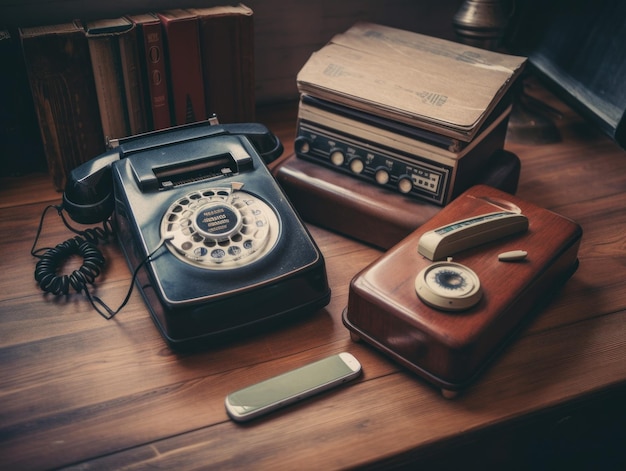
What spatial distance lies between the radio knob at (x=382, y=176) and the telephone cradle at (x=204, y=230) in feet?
0.59

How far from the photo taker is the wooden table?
75 centimetres

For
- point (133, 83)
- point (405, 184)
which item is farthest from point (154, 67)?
point (405, 184)

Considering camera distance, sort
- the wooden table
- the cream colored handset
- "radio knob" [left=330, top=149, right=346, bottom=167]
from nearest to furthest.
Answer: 1. the wooden table
2. the cream colored handset
3. "radio knob" [left=330, top=149, right=346, bottom=167]

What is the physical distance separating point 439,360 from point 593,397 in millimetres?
218

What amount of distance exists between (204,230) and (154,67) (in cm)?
40

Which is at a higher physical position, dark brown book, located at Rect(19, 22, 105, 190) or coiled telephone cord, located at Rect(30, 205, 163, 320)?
dark brown book, located at Rect(19, 22, 105, 190)

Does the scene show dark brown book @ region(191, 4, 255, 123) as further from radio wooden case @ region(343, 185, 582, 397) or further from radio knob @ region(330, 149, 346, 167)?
radio wooden case @ region(343, 185, 582, 397)

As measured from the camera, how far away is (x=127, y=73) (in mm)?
1128

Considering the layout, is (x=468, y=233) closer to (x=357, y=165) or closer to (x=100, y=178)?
(x=357, y=165)

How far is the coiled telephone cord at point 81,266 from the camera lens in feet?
3.12

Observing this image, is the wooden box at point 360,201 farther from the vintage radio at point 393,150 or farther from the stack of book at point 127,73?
the stack of book at point 127,73

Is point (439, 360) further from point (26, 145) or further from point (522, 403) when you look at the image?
point (26, 145)

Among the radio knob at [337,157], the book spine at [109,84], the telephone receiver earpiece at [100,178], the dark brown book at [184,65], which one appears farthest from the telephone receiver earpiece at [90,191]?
the radio knob at [337,157]

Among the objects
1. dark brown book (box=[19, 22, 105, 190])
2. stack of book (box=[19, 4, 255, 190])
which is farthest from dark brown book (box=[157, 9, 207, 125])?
dark brown book (box=[19, 22, 105, 190])
